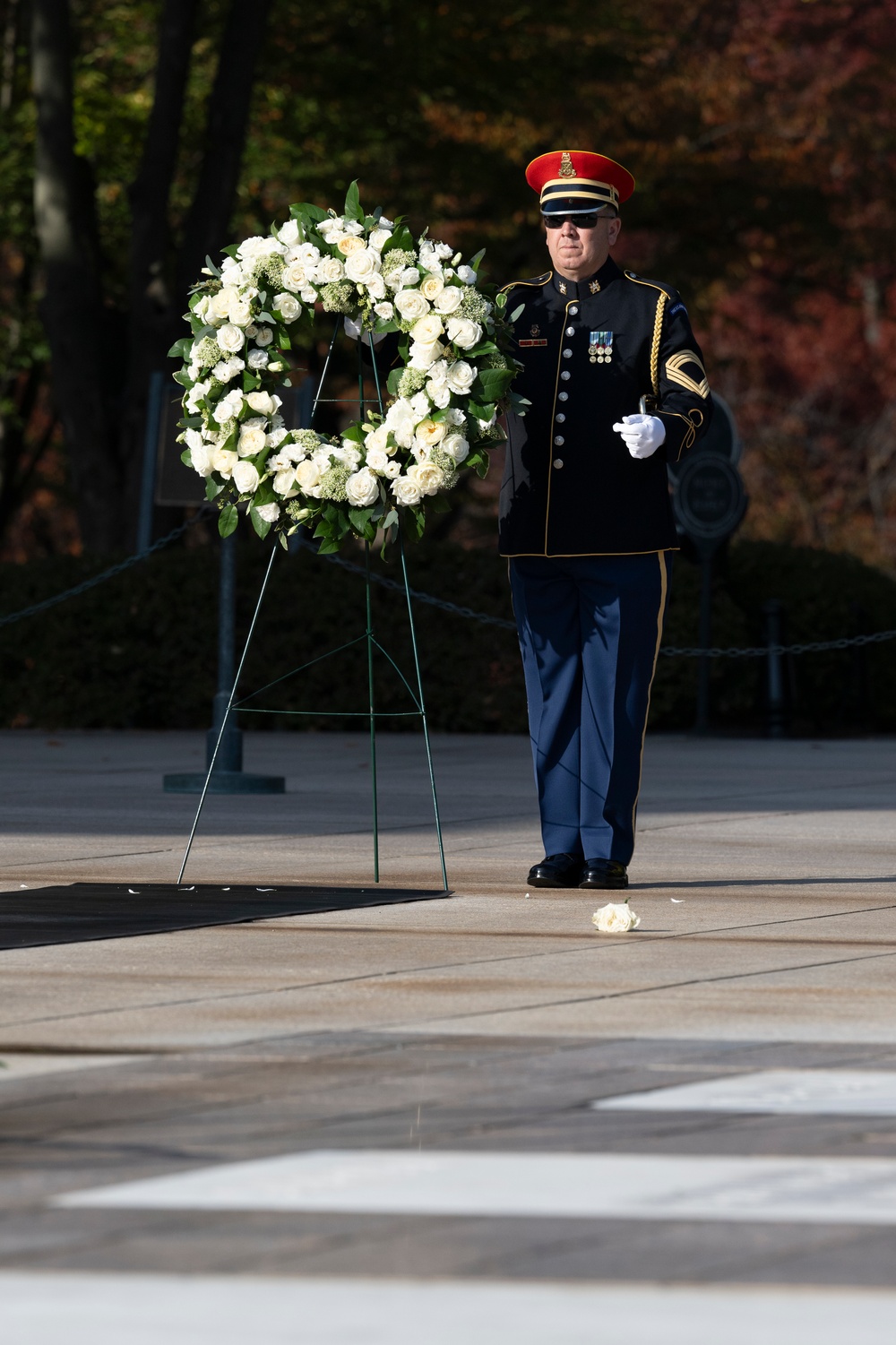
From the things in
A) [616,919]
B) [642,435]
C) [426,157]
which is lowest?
[616,919]

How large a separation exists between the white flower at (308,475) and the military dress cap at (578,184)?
1.17 meters

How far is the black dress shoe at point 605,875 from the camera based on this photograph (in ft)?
28.7

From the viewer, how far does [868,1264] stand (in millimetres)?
3662

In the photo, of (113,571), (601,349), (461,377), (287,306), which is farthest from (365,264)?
(113,571)

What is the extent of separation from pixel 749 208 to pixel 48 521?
16.4 meters

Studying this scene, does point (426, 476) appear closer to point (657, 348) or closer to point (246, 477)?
point (246, 477)

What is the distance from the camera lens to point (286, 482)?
28.0 feet

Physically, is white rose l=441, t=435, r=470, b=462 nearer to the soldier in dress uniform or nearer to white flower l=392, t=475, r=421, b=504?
white flower l=392, t=475, r=421, b=504

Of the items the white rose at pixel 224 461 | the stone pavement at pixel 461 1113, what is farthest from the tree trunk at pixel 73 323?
the white rose at pixel 224 461

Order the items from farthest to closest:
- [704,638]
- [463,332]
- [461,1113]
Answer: [704,638] → [463,332] → [461,1113]

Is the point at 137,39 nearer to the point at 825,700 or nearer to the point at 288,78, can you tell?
the point at 288,78

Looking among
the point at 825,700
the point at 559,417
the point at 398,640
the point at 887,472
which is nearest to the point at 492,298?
the point at 559,417

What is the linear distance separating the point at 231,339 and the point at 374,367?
0.49 meters

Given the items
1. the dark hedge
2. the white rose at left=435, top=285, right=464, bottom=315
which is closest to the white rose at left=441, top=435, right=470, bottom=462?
the white rose at left=435, top=285, right=464, bottom=315
